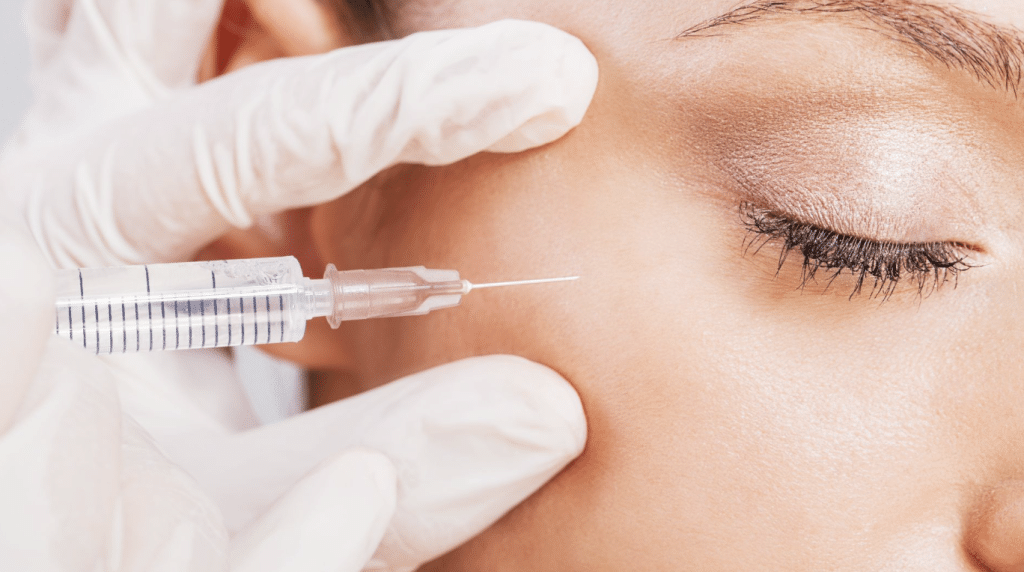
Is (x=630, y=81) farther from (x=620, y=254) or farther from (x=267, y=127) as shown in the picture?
(x=267, y=127)

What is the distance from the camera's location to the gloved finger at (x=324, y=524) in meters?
0.75

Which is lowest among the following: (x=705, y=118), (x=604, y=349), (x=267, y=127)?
(x=604, y=349)

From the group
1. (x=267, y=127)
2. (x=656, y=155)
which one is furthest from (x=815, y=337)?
(x=267, y=127)

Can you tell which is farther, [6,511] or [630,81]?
[630,81]

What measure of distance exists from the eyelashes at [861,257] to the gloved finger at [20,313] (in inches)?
25.9

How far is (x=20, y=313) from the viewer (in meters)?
0.56

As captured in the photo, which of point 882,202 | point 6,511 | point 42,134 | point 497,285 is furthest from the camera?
point 42,134

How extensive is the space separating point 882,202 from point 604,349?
0.32 meters

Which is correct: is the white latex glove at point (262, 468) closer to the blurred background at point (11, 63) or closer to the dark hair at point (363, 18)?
the dark hair at point (363, 18)

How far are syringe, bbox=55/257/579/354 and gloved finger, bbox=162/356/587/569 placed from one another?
0.39 feet

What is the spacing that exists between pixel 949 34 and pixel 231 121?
832mm

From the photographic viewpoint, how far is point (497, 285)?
88cm

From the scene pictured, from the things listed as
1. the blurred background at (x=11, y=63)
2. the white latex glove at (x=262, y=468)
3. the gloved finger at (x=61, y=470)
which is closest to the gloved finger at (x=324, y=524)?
the white latex glove at (x=262, y=468)

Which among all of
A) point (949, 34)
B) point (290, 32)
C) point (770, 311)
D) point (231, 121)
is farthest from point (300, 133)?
point (949, 34)
